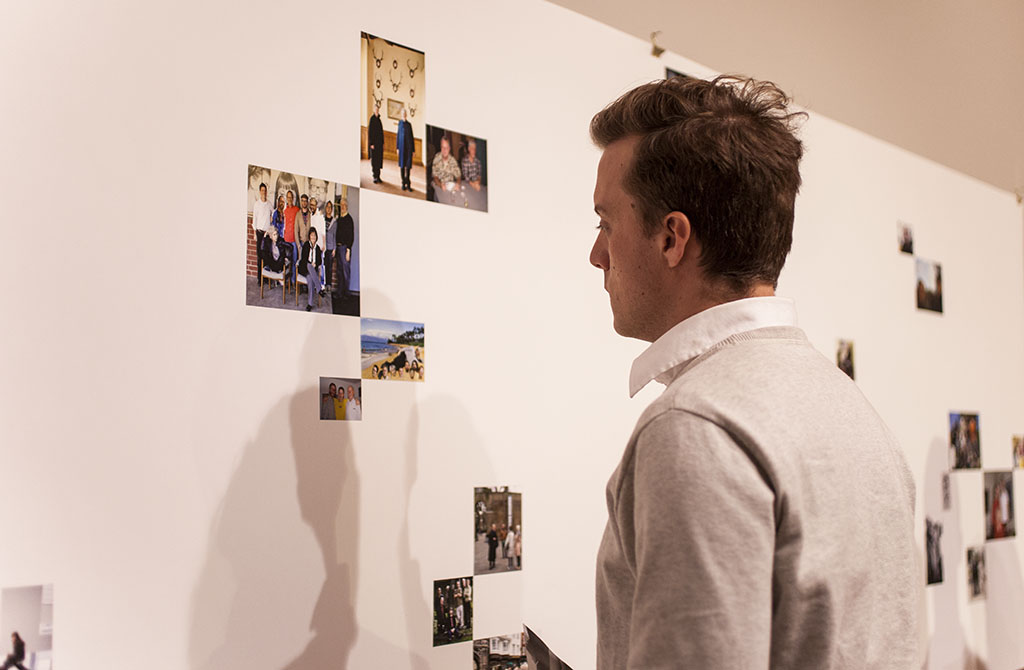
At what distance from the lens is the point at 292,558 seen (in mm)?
1362

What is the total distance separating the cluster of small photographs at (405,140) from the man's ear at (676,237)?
652 millimetres

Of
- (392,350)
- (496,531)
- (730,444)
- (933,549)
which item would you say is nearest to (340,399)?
(392,350)

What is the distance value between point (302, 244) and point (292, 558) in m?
0.49

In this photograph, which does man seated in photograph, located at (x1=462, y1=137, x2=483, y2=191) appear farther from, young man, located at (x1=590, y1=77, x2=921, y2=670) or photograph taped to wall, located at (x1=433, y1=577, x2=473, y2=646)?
photograph taped to wall, located at (x1=433, y1=577, x2=473, y2=646)

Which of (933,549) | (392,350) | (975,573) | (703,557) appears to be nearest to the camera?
(703,557)

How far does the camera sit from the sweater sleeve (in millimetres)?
774

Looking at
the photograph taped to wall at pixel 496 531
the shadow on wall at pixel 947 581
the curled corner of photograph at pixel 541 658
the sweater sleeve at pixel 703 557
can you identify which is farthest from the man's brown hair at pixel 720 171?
the shadow on wall at pixel 947 581

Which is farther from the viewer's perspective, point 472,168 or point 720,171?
point 472,168

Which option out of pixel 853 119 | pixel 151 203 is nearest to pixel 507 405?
pixel 151 203

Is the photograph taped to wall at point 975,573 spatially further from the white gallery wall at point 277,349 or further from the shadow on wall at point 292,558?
the shadow on wall at point 292,558

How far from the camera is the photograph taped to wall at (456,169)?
5.28 ft

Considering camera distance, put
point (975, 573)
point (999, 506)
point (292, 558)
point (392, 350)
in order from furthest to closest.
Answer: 1. point (999, 506)
2. point (975, 573)
3. point (392, 350)
4. point (292, 558)

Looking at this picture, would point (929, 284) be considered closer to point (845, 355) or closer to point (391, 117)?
point (845, 355)

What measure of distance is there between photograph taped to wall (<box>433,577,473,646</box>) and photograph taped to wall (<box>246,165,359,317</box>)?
0.50 m
